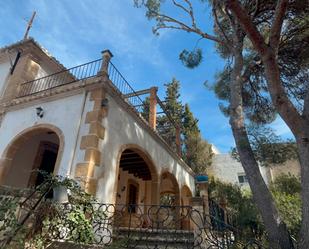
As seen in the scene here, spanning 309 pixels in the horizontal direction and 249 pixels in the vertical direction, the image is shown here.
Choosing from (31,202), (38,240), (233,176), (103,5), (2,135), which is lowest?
(38,240)

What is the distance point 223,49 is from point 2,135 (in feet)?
29.5

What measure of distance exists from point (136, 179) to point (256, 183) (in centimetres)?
766

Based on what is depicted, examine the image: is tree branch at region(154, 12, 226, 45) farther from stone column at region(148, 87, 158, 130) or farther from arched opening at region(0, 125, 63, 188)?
arched opening at region(0, 125, 63, 188)

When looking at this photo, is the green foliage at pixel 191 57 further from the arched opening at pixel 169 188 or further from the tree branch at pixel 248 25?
the arched opening at pixel 169 188

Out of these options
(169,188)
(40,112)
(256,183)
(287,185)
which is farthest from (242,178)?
(40,112)

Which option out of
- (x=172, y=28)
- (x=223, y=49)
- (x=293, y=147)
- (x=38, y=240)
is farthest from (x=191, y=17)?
(x=38, y=240)

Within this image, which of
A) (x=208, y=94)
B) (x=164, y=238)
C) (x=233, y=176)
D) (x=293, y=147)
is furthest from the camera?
(x=233, y=176)

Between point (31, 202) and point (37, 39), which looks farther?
point (37, 39)

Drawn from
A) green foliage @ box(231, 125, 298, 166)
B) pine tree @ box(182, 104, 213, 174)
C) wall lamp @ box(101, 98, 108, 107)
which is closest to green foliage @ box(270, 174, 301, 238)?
green foliage @ box(231, 125, 298, 166)

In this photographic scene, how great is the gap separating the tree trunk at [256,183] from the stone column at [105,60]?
3827mm

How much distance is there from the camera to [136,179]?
12367 mm

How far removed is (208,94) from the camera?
36.9ft

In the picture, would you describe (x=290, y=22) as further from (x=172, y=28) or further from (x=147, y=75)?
(x=147, y=75)

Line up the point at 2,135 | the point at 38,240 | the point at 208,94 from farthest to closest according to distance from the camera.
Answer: the point at 208,94 → the point at 2,135 → the point at 38,240
